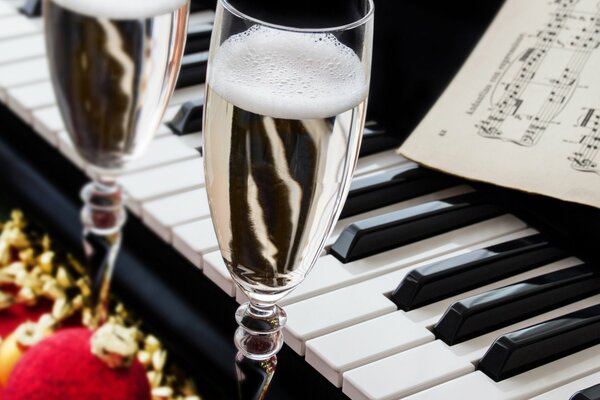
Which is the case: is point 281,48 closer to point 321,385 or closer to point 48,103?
point 321,385

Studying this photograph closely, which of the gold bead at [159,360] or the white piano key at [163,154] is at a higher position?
the white piano key at [163,154]

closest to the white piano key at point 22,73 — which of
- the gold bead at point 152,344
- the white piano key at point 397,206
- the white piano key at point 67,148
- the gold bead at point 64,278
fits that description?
the white piano key at point 67,148

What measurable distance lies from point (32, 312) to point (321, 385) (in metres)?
0.50

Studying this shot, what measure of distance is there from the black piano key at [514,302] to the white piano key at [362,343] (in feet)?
0.08

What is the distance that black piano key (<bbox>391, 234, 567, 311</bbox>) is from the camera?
100 cm

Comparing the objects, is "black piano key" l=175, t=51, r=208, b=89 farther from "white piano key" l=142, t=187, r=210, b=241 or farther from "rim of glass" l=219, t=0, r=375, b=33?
"rim of glass" l=219, t=0, r=375, b=33

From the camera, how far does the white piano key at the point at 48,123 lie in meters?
1.24

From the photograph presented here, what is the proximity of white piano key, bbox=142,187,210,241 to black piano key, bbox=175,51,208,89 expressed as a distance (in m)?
0.22

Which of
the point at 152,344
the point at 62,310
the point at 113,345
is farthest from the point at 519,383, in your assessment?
the point at 62,310

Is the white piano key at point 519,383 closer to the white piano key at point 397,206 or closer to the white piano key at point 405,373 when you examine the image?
the white piano key at point 405,373

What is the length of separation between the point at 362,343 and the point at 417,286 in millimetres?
82

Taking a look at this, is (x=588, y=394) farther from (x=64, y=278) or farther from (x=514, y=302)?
(x=64, y=278)

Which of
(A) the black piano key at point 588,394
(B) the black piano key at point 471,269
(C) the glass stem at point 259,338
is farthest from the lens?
(B) the black piano key at point 471,269

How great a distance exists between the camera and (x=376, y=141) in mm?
1238
